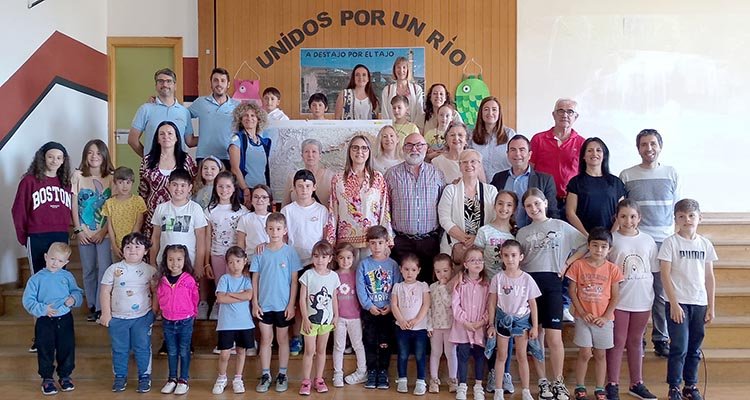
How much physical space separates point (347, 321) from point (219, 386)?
2.95ft

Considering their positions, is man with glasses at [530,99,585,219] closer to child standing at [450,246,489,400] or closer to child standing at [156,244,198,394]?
child standing at [450,246,489,400]

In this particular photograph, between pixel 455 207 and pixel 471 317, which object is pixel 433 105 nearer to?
pixel 455 207

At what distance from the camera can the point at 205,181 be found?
14.4 ft

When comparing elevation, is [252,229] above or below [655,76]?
below

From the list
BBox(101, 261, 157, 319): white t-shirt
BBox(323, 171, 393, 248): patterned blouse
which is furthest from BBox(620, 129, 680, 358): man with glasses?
BBox(101, 261, 157, 319): white t-shirt

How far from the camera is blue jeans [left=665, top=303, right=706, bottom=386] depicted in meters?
3.66

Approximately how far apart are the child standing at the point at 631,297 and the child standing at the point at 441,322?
0.96 m

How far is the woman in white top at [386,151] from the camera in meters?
4.29

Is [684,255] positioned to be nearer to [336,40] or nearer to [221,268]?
[221,268]

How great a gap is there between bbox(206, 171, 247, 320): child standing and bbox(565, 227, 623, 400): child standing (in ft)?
7.30

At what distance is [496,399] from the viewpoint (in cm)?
364

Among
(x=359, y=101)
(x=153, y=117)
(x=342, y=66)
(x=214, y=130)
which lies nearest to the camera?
(x=153, y=117)

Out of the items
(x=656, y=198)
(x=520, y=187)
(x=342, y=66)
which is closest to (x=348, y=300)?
(x=520, y=187)

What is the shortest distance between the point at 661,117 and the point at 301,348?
198 inches
